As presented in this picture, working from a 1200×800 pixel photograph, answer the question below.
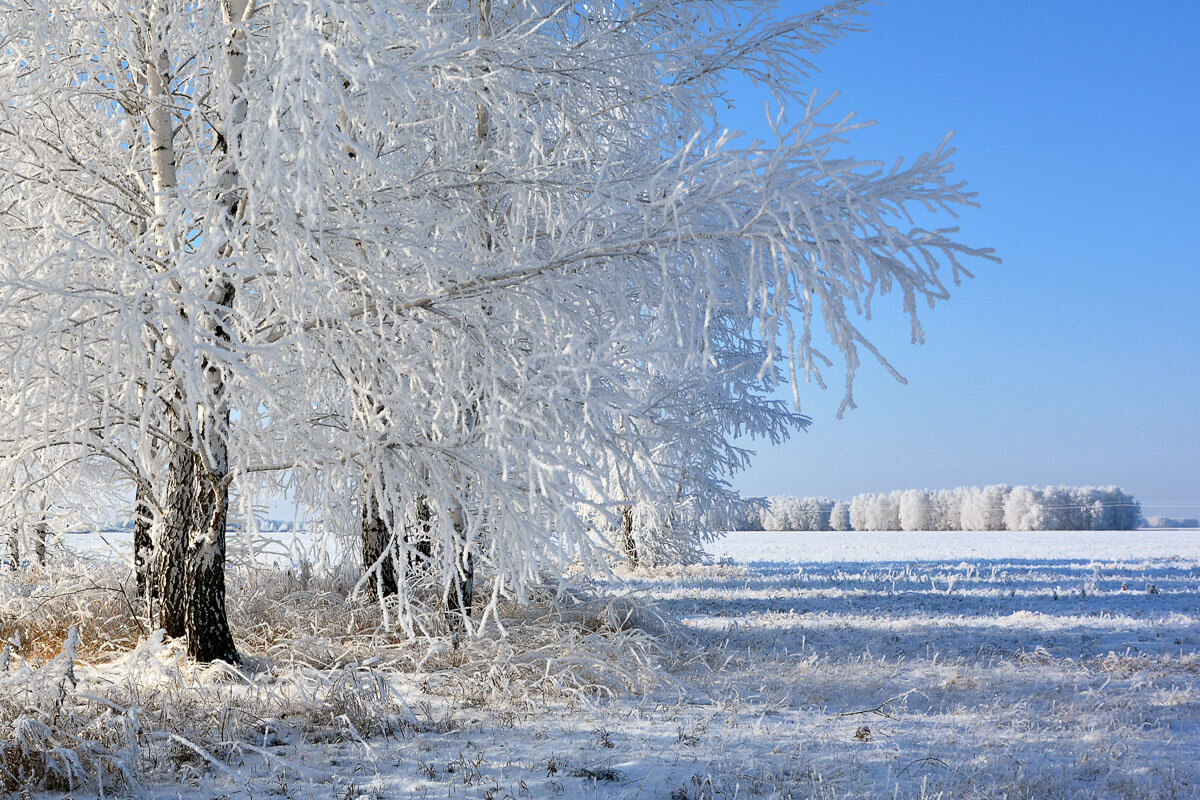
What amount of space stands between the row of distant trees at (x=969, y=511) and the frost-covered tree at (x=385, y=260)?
39611 millimetres

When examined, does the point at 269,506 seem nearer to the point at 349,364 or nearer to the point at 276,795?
the point at 349,364

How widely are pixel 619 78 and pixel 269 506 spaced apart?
481 cm

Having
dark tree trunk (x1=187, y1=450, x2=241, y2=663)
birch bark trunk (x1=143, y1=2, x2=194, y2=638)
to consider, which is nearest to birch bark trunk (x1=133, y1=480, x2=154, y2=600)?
birch bark trunk (x1=143, y1=2, x2=194, y2=638)

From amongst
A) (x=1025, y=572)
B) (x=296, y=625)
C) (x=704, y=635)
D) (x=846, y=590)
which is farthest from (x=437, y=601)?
(x=1025, y=572)

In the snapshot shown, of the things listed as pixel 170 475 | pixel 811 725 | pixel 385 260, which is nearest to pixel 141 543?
pixel 170 475

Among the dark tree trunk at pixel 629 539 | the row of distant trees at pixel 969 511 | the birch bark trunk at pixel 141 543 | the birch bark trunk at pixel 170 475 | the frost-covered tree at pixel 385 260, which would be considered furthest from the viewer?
the row of distant trees at pixel 969 511

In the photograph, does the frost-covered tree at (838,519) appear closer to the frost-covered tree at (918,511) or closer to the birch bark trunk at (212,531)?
the frost-covered tree at (918,511)

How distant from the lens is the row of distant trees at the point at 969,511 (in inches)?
1713

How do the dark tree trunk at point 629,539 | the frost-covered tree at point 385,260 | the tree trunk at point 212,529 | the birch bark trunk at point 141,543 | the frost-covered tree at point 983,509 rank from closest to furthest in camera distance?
the frost-covered tree at point 385,260
the tree trunk at point 212,529
the birch bark trunk at point 141,543
the dark tree trunk at point 629,539
the frost-covered tree at point 983,509

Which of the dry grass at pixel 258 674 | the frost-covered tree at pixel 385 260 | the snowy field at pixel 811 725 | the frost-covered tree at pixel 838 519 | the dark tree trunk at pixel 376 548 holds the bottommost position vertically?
the frost-covered tree at pixel 838 519

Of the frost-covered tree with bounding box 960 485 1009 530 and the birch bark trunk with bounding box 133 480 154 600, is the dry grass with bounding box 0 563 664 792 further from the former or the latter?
the frost-covered tree with bounding box 960 485 1009 530

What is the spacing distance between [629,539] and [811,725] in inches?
419

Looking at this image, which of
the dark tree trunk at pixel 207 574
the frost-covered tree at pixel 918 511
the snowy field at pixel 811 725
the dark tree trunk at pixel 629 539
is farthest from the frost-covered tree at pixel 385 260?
the frost-covered tree at pixel 918 511

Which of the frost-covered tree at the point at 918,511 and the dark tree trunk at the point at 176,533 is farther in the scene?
the frost-covered tree at the point at 918,511
